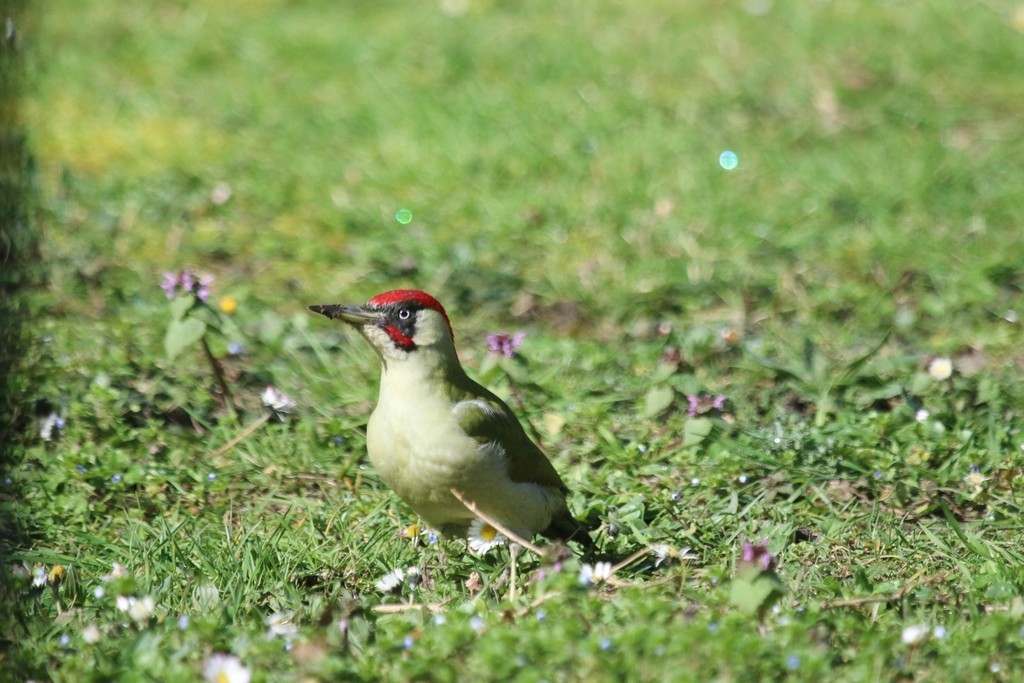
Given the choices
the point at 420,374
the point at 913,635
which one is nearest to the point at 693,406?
the point at 420,374

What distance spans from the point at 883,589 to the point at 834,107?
A: 16.2 feet

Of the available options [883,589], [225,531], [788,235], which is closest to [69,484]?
[225,531]

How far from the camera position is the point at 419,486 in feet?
12.3

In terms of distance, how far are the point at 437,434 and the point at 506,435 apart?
257 mm

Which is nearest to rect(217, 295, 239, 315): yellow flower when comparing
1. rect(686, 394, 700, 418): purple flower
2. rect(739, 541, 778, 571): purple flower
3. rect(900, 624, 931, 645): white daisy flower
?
Answer: rect(686, 394, 700, 418): purple flower

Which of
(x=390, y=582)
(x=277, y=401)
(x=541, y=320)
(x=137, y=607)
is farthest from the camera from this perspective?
(x=541, y=320)

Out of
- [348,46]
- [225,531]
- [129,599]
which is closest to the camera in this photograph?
[129,599]

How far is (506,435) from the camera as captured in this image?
3922 millimetres

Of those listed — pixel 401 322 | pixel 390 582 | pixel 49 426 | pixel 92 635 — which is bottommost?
pixel 390 582

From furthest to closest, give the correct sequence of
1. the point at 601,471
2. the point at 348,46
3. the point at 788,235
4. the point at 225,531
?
the point at 348,46
the point at 788,235
the point at 601,471
the point at 225,531

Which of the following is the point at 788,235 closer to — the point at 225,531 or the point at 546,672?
the point at 225,531

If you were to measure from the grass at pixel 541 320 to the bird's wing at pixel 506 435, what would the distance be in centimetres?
27

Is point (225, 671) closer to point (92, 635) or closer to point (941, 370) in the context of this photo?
point (92, 635)

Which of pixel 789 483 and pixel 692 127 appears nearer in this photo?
pixel 789 483
